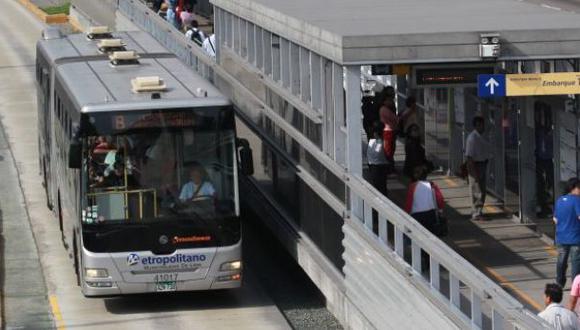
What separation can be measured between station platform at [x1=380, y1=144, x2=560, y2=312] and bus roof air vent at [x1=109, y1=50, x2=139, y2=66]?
Result: 4.12 meters

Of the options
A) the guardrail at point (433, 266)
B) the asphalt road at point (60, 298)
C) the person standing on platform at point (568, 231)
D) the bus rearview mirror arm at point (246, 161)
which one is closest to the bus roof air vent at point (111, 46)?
the asphalt road at point (60, 298)

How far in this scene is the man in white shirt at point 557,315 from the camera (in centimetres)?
1291

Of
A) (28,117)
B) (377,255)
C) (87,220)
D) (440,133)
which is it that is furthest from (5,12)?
(377,255)

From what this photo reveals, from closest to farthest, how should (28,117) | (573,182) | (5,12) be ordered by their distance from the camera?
1. (573,182)
2. (28,117)
3. (5,12)

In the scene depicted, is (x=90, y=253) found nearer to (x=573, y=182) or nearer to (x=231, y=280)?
(x=231, y=280)

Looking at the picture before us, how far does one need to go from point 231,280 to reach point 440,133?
7.36m

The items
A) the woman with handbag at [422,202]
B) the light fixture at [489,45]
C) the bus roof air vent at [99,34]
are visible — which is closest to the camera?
the light fixture at [489,45]

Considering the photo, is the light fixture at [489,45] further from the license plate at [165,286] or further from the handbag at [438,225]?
the license plate at [165,286]

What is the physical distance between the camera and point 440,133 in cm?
2555

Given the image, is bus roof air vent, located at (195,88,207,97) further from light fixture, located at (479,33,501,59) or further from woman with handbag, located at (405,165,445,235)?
light fixture, located at (479,33,501,59)

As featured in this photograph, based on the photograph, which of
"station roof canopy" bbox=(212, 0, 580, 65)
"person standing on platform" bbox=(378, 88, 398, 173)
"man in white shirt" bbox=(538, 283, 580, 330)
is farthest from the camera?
"person standing on platform" bbox=(378, 88, 398, 173)

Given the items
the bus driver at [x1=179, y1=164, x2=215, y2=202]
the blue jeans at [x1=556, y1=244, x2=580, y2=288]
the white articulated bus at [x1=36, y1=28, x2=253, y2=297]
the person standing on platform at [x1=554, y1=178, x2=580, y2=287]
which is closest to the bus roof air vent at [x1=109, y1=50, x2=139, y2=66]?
the white articulated bus at [x1=36, y1=28, x2=253, y2=297]

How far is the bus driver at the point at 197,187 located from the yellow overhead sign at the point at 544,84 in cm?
460

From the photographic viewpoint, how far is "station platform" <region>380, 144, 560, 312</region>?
16859 mm
